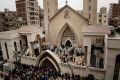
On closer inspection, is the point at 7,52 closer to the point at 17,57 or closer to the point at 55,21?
the point at 17,57

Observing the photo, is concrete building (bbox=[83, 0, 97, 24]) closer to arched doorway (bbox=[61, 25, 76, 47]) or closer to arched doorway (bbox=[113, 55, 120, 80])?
arched doorway (bbox=[61, 25, 76, 47])

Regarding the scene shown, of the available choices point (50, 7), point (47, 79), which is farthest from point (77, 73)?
point (50, 7)

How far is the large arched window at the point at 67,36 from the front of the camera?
24531 mm

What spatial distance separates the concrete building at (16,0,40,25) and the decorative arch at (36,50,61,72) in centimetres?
2602

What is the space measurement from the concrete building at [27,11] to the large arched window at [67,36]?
67.4 feet

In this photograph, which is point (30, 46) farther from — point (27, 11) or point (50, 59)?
point (27, 11)

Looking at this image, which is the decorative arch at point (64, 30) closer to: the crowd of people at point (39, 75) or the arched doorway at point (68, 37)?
the arched doorway at point (68, 37)

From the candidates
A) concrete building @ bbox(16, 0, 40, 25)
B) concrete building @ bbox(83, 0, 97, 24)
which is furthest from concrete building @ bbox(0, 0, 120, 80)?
concrete building @ bbox(16, 0, 40, 25)

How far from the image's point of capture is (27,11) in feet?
140

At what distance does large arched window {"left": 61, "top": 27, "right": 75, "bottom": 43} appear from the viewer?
24531 mm

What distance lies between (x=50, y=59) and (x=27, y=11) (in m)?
30.2

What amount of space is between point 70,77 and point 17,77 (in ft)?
21.8

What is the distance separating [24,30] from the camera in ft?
68.7

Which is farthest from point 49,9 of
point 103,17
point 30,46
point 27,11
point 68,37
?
point 103,17
